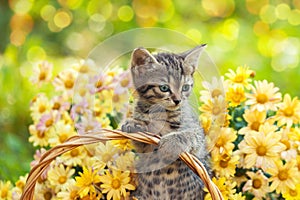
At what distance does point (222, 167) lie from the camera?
1.23 meters

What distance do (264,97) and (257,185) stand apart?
7.5 inches

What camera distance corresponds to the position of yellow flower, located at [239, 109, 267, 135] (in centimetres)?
128

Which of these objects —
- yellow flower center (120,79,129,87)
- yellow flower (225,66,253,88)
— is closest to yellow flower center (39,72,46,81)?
yellow flower center (120,79,129,87)

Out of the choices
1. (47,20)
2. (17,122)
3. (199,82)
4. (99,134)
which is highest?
(47,20)

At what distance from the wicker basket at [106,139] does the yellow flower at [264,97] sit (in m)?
0.25

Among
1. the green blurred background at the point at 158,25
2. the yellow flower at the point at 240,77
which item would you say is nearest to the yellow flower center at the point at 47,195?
the yellow flower at the point at 240,77

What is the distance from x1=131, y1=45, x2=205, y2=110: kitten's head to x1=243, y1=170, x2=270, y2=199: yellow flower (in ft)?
0.84

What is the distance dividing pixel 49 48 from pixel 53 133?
220 centimetres

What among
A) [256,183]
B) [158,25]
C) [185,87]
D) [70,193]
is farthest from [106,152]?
[158,25]

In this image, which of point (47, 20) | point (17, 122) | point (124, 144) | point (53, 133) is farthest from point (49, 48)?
point (124, 144)

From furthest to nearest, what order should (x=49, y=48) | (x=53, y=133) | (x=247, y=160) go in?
1. (x=49, y=48)
2. (x=53, y=133)
3. (x=247, y=160)

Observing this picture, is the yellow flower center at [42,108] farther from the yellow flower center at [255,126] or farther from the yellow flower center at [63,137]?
the yellow flower center at [255,126]

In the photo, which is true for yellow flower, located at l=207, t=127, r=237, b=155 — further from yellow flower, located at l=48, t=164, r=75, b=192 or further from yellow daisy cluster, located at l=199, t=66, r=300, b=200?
yellow flower, located at l=48, t=164, r=75, b=192

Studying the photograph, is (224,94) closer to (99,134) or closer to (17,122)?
(99,134)
